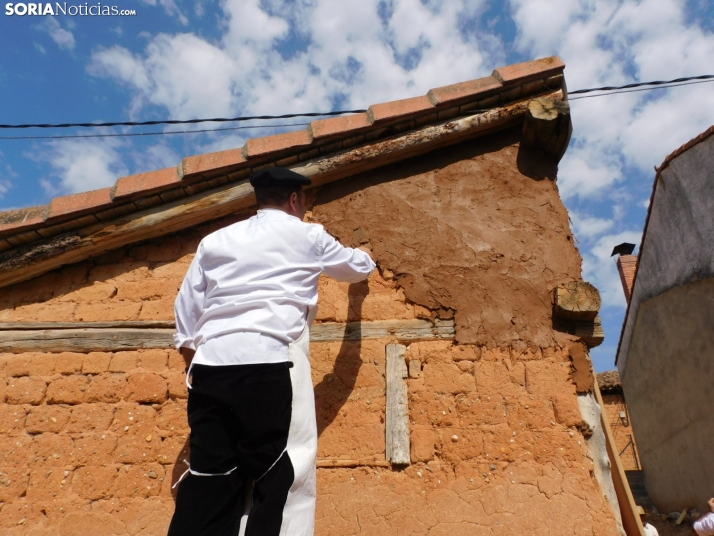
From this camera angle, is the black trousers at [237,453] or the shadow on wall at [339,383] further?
the shadow on wall at [339,383]

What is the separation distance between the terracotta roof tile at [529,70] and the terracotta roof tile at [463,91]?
0.07 m

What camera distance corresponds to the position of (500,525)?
2559 millimetres

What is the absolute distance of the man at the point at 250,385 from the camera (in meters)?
1.73

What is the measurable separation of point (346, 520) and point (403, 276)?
1488 millimetres

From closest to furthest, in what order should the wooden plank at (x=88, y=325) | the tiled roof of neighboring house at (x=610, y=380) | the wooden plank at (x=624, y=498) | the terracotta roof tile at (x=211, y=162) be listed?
the wooden plank at (x=624, y=498) < the wooden plank at (x=88, y=325) < the terracotta roof tile at (x=211, y=162) < the tiled roof of neighboring house at (x=610, y=380)

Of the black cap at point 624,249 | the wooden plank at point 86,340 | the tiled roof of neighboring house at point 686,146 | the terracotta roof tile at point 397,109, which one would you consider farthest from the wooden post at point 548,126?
the black cap at point 624,249

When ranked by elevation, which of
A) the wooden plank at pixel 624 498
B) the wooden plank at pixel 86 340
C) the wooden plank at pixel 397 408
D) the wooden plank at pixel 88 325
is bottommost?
the wooden plank at pixel 624 498

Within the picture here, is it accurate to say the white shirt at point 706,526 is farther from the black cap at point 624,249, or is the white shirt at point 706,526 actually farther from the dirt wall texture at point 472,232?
the black cap at point 624,249

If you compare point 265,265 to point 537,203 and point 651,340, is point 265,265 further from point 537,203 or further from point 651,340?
point 651,340

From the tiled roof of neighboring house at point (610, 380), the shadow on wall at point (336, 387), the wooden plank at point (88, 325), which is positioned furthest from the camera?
the tiled roof of neighboring house at point (610, 380)

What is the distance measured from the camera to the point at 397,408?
292cm

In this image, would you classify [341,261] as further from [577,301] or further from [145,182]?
[145,182]

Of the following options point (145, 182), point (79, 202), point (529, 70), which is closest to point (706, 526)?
point (529, 70)

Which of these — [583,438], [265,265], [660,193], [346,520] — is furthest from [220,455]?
[660,193]
